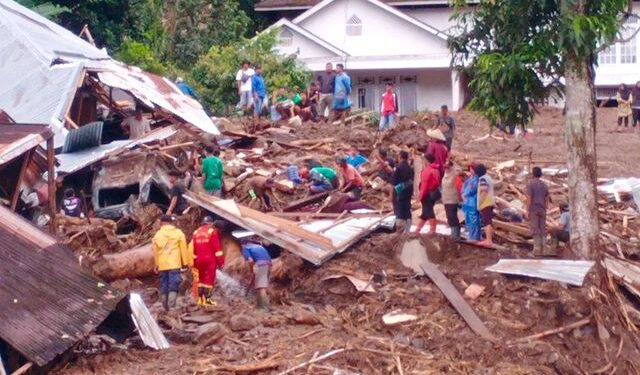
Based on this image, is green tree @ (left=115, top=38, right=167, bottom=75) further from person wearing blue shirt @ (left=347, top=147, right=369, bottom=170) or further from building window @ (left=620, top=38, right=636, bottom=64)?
building window @ (left=620, top=38, right=636, bottom=64)

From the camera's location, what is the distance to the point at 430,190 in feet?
60.4

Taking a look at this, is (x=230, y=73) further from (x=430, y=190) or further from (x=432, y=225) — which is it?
(x=430, y=190)

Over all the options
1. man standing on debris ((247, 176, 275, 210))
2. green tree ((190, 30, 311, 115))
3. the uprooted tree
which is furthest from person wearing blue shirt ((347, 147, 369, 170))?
green tree ((190, 30, 311, 115))

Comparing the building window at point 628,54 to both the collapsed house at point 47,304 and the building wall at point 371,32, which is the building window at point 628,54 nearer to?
the building wall at point 371,32

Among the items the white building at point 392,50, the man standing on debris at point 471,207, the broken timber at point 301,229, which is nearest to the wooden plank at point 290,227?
the broken timber at point 301,229

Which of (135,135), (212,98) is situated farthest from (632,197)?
(212,98)

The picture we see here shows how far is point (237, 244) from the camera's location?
1878cm

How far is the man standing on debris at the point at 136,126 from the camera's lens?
80.2ft

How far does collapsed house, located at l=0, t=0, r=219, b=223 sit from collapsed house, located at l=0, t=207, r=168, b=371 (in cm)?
540

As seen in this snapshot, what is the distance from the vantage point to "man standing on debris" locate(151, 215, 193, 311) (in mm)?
15898

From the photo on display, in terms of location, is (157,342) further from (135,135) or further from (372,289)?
(135,135)

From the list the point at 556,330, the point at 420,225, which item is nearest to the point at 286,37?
the point at 420,225

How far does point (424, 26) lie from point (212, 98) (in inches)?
345

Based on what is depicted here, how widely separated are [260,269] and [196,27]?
22172mm
